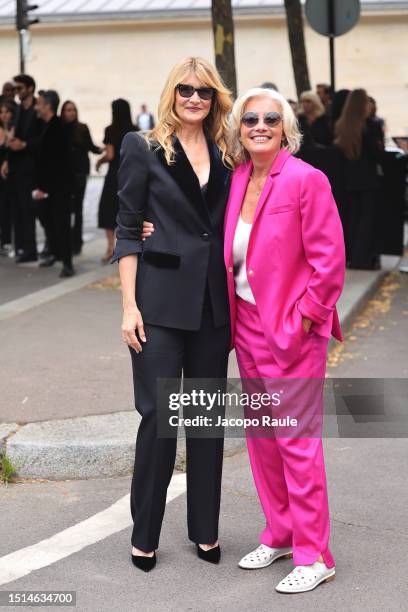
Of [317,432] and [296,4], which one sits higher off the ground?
[296,4]

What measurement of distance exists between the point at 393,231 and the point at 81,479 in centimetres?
749

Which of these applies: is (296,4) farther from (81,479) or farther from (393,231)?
(81,479)

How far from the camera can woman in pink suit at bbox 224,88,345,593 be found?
418 cm

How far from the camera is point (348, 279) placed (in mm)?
11531

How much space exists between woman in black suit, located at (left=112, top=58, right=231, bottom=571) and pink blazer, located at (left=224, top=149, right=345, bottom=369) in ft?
0.78

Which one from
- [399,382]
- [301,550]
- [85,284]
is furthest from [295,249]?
[85,284]

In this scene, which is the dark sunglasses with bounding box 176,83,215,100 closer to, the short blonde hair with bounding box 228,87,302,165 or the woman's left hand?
the short blonde hair with bounding box 228,87,302,165

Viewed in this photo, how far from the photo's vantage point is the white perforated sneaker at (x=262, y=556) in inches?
178

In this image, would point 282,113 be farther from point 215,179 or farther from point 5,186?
point 5,186

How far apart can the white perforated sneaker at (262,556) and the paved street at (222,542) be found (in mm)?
45

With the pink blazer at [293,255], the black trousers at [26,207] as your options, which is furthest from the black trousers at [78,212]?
the pink blazer at [293,255]

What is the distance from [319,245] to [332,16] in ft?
28.7

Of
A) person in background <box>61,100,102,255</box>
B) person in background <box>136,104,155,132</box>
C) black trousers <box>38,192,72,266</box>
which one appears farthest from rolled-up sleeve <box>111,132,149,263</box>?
person in background <box>136,104,155,132</box>

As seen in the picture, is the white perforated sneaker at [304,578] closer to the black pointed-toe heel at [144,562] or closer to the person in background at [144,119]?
the black pointed-toe heel at [144,562]
